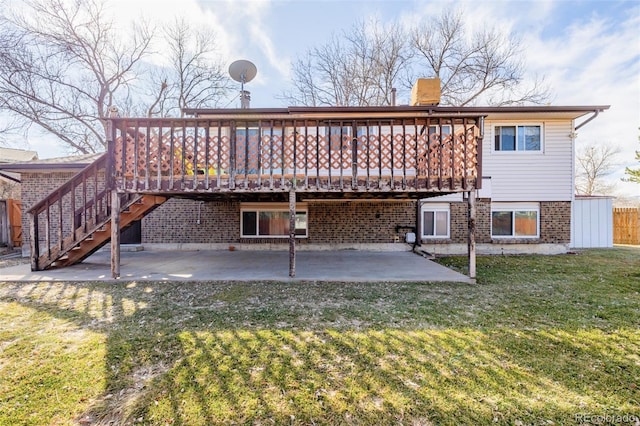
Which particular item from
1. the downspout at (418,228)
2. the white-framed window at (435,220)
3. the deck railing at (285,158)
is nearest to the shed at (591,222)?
the white-framed window at (435,220)

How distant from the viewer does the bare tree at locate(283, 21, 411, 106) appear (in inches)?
682

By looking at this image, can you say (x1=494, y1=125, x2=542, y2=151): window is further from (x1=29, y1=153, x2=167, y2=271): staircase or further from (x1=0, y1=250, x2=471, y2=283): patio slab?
(x1=29, y1=153, x2=167, y2=271): staircase

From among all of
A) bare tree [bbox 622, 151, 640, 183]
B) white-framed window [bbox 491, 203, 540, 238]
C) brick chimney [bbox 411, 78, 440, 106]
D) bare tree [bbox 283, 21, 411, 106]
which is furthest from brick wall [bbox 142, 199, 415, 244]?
bare tree [bbox 283, 21, 411, 106]

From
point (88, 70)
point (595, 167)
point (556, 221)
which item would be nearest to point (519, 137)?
point (556, 221)

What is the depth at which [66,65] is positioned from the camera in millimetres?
15695

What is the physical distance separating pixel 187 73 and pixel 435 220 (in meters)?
19.0

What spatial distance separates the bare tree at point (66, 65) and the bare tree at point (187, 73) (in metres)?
1.57

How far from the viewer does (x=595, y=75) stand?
1215 cm

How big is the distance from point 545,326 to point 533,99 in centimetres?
1781

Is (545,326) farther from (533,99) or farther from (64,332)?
(533,99)

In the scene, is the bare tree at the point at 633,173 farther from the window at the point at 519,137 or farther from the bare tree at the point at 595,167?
the bare tree at the point at 595,167

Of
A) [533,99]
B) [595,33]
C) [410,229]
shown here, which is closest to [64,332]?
[410,229]

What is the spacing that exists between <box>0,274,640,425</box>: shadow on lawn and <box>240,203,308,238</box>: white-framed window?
18.7 ft

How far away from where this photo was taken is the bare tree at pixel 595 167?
88.3ft
